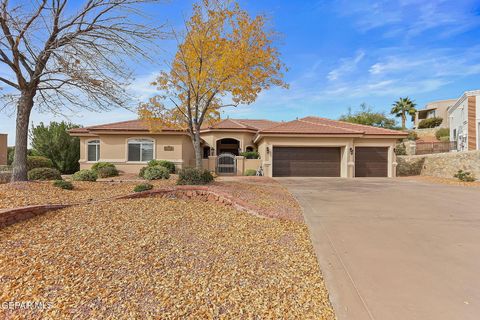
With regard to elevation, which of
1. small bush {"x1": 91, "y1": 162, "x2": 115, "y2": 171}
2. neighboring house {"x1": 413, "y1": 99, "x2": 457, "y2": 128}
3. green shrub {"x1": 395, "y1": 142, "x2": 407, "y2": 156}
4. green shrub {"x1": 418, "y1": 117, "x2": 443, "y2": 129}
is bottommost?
small bush {"x1": 91, "y1": 162, "x2": 115, "y2": 171}

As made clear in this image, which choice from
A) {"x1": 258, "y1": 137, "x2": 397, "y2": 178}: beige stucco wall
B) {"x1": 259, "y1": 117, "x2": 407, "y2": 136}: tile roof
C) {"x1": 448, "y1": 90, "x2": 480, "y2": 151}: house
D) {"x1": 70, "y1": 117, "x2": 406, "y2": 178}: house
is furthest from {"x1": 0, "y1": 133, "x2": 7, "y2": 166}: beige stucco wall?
{"x1": 448, "y1": 90, "x2": 480, "y2": 151}: house

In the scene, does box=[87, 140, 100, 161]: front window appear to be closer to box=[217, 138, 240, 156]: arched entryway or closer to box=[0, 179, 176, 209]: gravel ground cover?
box=[217, 138, 240, 156]: arched entryway

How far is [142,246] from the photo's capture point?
4582 millimetres

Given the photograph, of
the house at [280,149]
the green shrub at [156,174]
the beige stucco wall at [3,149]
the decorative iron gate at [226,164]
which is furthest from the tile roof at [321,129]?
the beige stucco wall at [3,149]

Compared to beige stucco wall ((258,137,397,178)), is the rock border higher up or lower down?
lower down

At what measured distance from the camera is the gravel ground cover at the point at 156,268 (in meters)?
3.02

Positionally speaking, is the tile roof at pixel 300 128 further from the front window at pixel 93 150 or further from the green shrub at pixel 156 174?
the green shrub at pixel 156 174

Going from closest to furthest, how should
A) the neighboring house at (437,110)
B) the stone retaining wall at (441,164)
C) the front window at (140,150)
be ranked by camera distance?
the stone retaining wall at (441,164)
the front window at (140,150)
the neighboring house at (437,110)

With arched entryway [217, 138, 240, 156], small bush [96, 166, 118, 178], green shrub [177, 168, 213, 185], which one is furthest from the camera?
arched entryway [217, 138, 240, 156]

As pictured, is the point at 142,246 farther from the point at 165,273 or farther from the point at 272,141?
the point at 272,141

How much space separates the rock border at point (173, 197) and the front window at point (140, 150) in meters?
11.2

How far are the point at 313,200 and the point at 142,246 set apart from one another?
6.68m

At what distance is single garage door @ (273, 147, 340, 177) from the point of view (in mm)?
19625

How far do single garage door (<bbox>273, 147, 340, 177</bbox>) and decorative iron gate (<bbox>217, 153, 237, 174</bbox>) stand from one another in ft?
11.0
